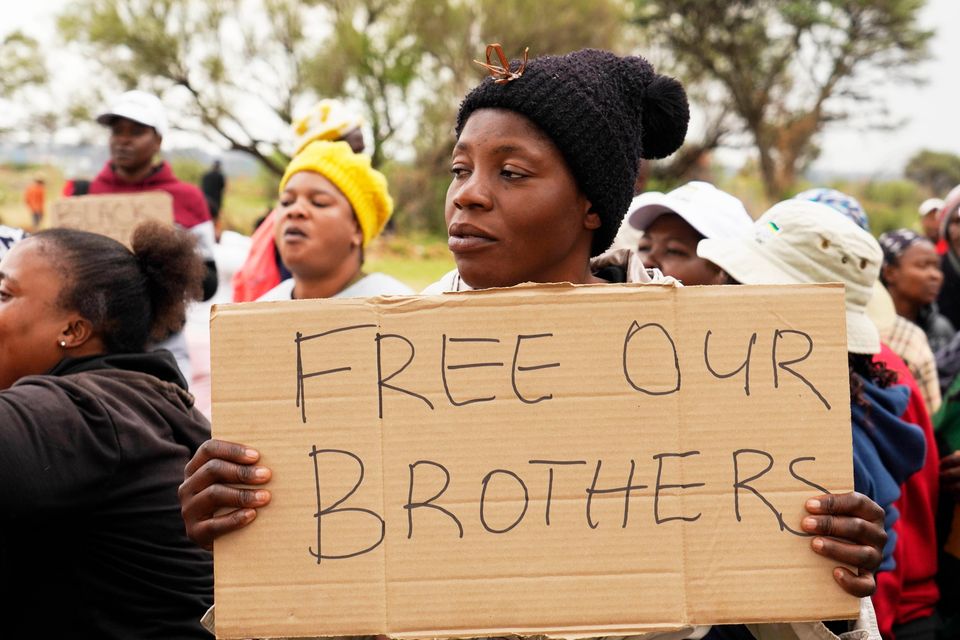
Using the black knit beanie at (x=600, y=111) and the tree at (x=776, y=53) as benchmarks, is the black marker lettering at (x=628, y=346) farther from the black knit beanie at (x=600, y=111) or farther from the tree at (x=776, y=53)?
the tree at (x=776, y=53)

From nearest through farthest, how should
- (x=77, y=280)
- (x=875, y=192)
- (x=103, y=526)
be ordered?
(x=103, y=526)
(x=77, y=280)
(x=875, y=192)

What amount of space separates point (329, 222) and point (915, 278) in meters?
3.35

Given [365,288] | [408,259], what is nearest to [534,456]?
[365,288]

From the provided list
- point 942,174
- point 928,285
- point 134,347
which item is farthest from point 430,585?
point 942,174

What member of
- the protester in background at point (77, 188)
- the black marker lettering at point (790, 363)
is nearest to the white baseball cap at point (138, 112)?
the protester in background at point (77, 188)

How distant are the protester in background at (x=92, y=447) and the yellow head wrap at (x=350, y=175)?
1.33 m

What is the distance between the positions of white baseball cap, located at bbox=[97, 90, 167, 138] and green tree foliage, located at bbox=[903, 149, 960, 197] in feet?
102

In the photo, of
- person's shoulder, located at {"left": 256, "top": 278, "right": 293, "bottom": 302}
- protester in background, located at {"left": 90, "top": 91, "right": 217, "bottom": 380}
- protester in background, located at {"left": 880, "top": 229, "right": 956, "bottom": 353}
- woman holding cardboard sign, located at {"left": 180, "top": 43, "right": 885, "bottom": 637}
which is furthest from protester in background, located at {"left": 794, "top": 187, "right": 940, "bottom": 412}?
protester in background, located at {"left": 90, "top": 91, "right": 217, "bottom": 380}

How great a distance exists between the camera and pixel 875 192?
30.3 metres

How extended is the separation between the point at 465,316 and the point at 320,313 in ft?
0.85

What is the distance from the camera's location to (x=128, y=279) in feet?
9.16

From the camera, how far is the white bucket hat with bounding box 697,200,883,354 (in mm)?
2672

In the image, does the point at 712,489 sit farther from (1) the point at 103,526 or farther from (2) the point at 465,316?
(1) the point at 103,526

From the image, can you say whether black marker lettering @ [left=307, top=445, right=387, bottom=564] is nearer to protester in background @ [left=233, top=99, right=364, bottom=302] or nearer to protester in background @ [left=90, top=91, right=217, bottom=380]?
protester in background @ [left=233, top=99, right=364, bottom=302]
